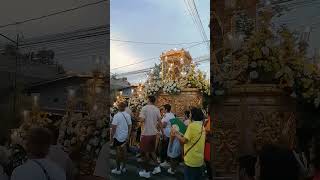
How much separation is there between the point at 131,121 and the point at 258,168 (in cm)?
149

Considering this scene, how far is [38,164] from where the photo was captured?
13.6 ft

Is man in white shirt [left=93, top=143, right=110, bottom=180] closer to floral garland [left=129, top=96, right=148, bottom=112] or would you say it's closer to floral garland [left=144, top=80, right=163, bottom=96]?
floral garland [left=129, top=96, right=148, bottom=112]

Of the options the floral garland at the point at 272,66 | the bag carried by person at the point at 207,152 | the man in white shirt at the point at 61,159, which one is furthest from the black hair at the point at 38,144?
the floral garland at the point at 272,66

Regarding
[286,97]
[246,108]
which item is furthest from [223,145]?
[286,97]

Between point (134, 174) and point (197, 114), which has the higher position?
point (197, 114)

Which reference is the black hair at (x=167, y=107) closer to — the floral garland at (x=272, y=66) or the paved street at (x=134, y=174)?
the floral garland at (x=272, y=66)

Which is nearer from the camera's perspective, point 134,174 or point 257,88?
point 257,88

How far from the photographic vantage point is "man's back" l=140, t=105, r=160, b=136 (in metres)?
5.33

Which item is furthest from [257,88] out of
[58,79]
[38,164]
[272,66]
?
[58,79]

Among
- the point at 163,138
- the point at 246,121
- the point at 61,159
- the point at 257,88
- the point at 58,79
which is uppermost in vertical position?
the point at 58,79

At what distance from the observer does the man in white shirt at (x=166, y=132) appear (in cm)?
521

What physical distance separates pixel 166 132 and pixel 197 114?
388mm

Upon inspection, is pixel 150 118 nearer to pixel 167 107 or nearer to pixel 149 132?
pixel 149 132

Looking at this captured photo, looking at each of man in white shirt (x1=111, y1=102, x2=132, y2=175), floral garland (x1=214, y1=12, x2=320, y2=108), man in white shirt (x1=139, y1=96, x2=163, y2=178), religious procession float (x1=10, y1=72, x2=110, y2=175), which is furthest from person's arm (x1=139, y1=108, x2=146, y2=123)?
floral garland (x1=214, y1=12, x2=320, y2=108)
